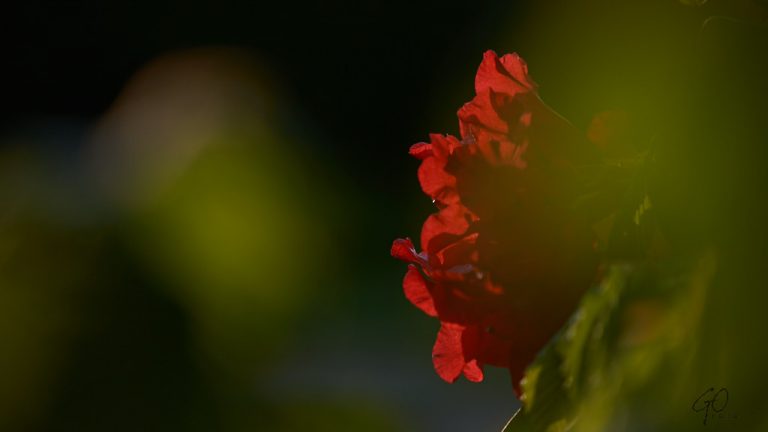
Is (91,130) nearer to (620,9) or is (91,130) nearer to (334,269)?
(334,269)

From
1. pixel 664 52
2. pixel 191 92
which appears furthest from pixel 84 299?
pixel 664 52

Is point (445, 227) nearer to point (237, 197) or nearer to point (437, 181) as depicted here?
point (437, 181)

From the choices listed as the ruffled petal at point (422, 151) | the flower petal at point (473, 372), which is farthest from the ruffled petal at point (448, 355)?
the ruffled petal at point (422, 151)

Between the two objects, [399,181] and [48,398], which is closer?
[48,398]

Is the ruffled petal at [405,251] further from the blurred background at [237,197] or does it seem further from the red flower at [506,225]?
the blurred background at [237,197]

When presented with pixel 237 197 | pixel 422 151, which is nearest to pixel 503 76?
pixel 422 151

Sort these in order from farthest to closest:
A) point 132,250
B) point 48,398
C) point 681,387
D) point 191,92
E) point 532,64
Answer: point 191,92, point 532,64, point 132,250, point 48,398, point 681,387
